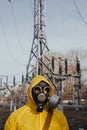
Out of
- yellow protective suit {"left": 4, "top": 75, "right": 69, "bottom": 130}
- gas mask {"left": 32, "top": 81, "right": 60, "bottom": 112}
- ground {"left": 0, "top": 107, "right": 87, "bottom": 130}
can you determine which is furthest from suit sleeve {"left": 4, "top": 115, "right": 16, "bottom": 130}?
ground {"left": 0, "top": 107, "right": 87, "bottom": 130}

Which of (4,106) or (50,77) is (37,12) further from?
(4,106)

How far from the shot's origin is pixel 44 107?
3.20 meters

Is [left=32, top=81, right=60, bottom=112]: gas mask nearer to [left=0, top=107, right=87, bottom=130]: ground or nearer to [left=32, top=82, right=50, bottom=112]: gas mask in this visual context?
[left=32, top=82, right=50, bottom=112]: gas mask

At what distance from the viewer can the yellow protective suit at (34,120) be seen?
3.18 meters

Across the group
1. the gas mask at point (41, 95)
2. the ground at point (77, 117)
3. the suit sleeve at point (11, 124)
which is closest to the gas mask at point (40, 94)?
A: the gas mask at point (41, 95)

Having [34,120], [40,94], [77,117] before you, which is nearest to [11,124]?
[34,120]

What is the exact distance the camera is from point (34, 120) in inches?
126

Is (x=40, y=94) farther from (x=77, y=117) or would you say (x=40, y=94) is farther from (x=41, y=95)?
(x=77, y=117)

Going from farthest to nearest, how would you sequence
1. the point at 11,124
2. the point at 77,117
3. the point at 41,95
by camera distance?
the point at 77,117 → the point at 11,124 → the point at 41,95

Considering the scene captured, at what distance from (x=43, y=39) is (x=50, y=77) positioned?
215 cm

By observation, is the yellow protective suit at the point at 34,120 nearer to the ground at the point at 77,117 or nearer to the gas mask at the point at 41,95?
the gas mask at the point at 41,95

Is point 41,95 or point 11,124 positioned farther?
point 11,124

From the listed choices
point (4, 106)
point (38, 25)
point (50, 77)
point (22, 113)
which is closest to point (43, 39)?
point (38, 25)

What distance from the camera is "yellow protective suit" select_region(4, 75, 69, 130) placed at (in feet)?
10.4
